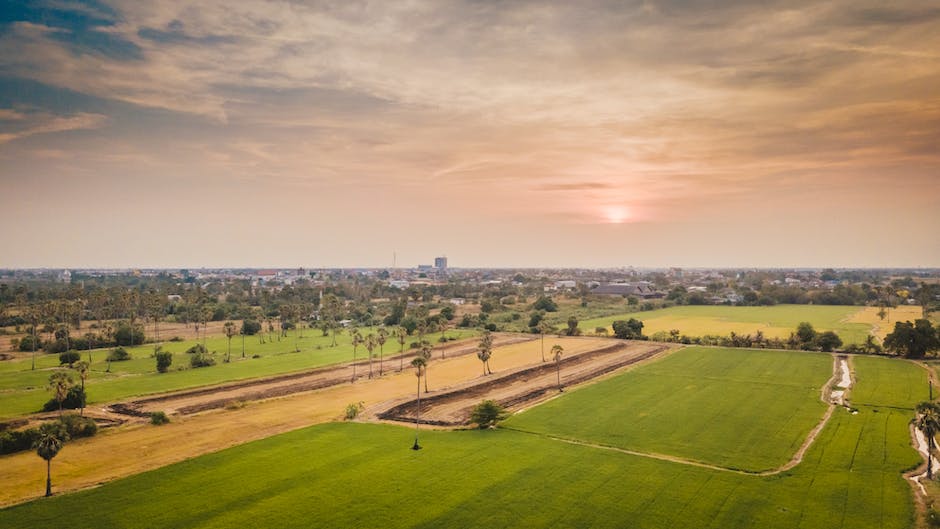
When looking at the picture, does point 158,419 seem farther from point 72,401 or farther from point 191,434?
point 72,401

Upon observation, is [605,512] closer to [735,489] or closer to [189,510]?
[735,489]

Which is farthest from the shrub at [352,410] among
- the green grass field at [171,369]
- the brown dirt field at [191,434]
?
the green grass field at [171,369]

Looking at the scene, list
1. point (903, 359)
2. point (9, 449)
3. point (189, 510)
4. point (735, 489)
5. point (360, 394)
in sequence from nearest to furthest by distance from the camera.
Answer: point (189, 510), point (735, 489), point (9, 449), point (360, 394), point (903, 359)

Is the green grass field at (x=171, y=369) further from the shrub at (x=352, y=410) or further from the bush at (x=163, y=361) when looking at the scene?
the shrub at (x=352, y=410)

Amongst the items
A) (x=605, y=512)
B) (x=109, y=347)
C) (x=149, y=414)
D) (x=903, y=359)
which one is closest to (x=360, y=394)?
(x=149, y=414)

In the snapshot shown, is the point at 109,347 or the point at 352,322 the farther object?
the point at 352,322

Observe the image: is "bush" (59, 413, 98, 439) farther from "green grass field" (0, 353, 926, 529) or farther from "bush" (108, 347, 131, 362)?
"bush" (108, 347, 131, 362)

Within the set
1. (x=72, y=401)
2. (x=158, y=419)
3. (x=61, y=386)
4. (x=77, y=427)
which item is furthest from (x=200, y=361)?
(x=77, y=427)
